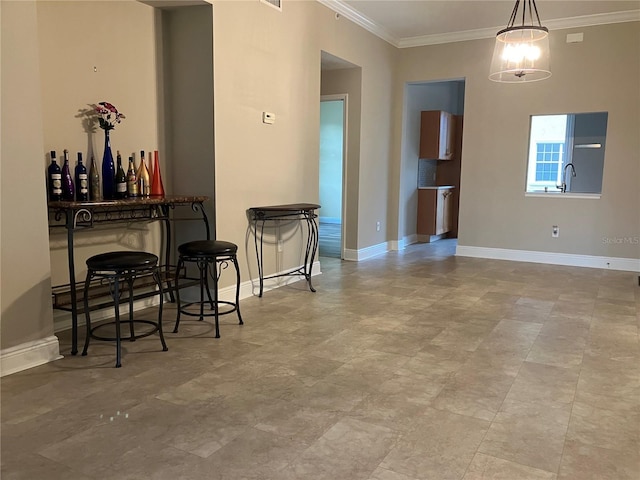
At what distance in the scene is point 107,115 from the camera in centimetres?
355

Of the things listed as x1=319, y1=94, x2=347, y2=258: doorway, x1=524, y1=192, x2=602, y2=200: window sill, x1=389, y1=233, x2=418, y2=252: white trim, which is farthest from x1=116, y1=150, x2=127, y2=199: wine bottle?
x1=319, y1=94, x2=347, y2=258: doorway

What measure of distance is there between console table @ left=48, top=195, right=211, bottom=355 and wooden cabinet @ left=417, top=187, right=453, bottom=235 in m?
4.40

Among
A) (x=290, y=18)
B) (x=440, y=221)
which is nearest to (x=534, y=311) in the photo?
(x=290, y=18)

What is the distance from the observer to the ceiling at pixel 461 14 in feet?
17.4

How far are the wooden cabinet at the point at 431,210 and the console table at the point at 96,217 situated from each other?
440cm

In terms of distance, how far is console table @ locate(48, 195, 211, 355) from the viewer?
9.73 ft

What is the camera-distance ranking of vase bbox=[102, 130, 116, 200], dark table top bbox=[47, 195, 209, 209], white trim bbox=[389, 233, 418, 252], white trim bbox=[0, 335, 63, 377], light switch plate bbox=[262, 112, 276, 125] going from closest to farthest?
white trim bbox=[0, 335, 63, 377] → dark table top bbox=[47, 195, 209, 209] → vase bbox=[102, 130, 116, 200] → light switch plate bbox=[262, 112, 276, 125] → white trim bbox=[389, 233, 418, 252]

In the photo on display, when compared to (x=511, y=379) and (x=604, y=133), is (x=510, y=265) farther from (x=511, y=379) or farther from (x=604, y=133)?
(x=511, y=379)

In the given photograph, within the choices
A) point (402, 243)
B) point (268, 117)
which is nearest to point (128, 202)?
point (268, 117)

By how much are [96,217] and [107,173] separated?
311 millimetres

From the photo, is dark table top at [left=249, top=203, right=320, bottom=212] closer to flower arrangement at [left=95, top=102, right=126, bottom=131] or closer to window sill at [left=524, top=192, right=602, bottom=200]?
flower arrangement at [left=95, top=102, right=126, bottom=131]

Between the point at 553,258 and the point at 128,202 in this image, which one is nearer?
the point at 128,202

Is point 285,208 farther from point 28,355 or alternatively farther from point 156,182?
point 28,355

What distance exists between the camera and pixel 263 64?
4426 mm
